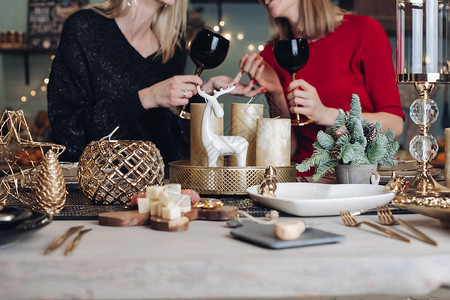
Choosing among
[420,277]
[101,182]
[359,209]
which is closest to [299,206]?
[359,209]

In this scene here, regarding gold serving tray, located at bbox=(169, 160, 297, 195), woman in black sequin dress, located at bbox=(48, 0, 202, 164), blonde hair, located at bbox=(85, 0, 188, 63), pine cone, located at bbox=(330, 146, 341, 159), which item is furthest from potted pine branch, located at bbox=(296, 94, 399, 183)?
blonde hair, located at bbox=(85, 0, 188, 63)

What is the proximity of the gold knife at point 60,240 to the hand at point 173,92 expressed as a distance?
756 mm

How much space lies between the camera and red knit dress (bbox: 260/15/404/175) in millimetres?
1861

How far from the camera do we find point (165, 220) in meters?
0.75

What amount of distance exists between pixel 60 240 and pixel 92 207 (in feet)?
0.90

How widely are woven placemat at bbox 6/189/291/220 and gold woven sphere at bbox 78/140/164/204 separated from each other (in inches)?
1.1

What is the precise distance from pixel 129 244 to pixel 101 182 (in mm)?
300

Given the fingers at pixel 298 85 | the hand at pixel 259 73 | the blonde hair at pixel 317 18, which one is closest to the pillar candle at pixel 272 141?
the fingers at pixel 298 85

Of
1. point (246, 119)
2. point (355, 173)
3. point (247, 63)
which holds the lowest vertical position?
point (355, 173)

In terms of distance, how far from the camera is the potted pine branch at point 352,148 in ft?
3.44

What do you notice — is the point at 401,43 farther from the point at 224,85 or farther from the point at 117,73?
the point at 117,73

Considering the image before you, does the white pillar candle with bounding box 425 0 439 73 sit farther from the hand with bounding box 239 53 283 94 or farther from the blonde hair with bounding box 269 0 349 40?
the blonde hair with bounding box 269 0 349 40

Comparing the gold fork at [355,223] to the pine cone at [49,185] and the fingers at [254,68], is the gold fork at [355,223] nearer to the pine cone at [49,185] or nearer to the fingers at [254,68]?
the pine cone at [49,185]

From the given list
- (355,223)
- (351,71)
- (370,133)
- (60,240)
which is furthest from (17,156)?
(351,71)
